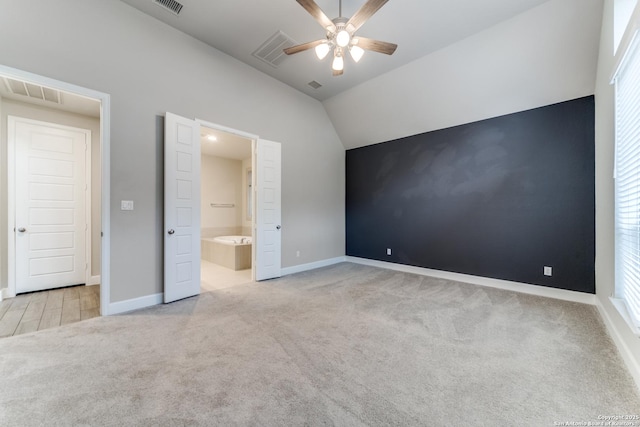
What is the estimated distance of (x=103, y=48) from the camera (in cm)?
269

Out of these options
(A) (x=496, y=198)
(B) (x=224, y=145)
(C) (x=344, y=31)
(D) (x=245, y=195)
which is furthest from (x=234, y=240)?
(A) (x=496, y=198)

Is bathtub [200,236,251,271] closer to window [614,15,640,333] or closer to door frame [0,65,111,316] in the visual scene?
door frame [0,65,111,316]

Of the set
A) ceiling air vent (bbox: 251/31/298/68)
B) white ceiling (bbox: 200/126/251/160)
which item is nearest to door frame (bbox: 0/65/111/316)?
ceiling air vent (bbox: 251/31/298/68)

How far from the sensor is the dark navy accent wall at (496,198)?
322 cm

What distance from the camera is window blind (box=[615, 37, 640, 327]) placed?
1772 millimetres

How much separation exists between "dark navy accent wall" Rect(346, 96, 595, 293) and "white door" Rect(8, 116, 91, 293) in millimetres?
5223

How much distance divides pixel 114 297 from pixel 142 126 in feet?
6.63

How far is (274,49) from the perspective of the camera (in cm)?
351

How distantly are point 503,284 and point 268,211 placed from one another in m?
3.92

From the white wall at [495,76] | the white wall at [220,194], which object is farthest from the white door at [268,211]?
the white wall at [220,194]

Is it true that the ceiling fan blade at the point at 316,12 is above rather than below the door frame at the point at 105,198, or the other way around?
above

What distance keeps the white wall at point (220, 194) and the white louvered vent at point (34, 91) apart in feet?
11.6

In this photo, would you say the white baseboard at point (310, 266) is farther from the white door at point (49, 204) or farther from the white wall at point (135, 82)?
the white door at point (49, 204)

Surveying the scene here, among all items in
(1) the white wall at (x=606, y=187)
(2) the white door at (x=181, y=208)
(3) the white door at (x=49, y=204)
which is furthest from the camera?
(3) the white door at (x=49, y=204)
